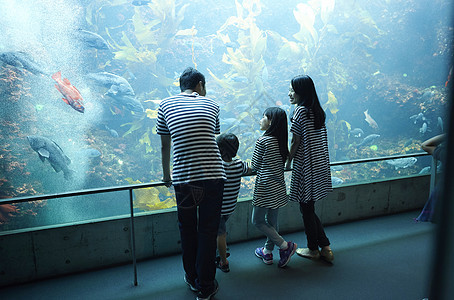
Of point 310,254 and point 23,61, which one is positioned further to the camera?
point 23,61

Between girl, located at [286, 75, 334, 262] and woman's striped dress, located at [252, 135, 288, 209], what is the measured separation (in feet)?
0.51

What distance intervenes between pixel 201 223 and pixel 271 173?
826mm

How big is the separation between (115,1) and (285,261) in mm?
15248

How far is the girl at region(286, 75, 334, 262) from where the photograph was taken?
2516 mm

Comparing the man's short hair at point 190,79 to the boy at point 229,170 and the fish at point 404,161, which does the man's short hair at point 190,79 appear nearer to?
the boy at point 229,170

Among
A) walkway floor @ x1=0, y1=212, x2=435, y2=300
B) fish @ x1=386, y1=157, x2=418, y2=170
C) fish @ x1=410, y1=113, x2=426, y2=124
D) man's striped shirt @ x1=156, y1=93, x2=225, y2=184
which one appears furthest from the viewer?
fish @ x1=410, y1=113, x2=426, y2=124

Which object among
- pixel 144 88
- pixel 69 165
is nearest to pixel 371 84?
pixel 144 88

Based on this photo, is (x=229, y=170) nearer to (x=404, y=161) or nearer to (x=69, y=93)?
(x=69, y=93)

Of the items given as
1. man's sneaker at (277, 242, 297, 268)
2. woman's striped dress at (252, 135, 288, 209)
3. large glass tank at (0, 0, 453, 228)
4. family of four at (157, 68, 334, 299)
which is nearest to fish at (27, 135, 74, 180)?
large glass tank at (0, 0, 453, 228)

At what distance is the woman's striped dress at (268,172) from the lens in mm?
2541

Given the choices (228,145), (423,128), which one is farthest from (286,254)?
(423,128)

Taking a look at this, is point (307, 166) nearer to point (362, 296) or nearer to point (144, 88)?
point (362, 296)

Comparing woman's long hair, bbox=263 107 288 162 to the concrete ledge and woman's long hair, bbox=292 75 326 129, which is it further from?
the concrete ledge

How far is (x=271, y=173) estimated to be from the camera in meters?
2.57
